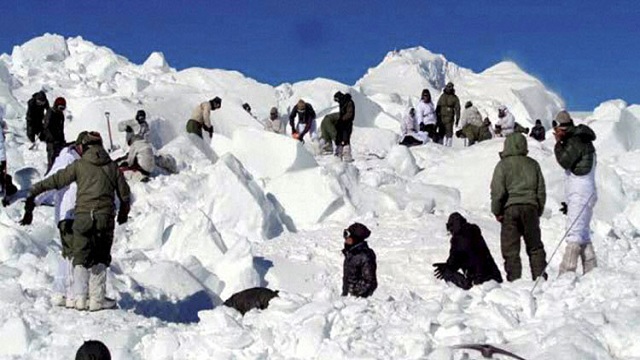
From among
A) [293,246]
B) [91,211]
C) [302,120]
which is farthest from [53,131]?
[91,211]

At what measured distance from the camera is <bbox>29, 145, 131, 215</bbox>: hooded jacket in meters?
7.63

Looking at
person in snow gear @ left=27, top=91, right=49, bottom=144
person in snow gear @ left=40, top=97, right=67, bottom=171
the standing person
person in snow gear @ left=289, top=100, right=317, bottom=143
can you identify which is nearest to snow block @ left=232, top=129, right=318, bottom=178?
the standing person

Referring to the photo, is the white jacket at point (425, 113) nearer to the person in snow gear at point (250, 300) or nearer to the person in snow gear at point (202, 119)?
the person in snow gear at point (202, 119)

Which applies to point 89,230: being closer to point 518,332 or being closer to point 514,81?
point 518,332

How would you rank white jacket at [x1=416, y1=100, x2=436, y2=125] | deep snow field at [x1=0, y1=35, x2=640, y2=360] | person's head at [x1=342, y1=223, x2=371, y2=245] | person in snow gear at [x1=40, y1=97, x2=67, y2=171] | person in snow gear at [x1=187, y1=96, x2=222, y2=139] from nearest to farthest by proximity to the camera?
deep snow field at [x1=0, y1=35, x2=640, y2=360], person's head at [x1=342, y1=223, x2=371, y2=245], person in snow gear at [x1=40, y1=97, x2=67, y2=171], person in snow gear at [x1=187, y1=96, x2=222, y2=139], white jacket at [x1=416, y1=100, x2=436, y2=125]

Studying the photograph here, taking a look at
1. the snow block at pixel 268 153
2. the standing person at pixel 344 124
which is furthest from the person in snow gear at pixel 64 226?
the standing person at pixel 344 124

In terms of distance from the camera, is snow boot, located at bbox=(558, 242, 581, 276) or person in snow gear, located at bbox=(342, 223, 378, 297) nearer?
snow boot, located at bbox=(558, 242, 581, 276)

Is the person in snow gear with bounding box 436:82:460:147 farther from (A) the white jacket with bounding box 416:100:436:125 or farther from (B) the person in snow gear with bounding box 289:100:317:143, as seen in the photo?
(B) the person in snow gear with bounding box 289:100:317:143

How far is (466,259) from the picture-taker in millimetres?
8789

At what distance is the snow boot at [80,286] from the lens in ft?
24.9

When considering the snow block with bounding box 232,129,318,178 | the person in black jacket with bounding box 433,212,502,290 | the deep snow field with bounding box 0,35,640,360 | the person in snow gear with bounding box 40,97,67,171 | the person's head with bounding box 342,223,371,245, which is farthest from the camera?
the snow block with bounding box 232,129,318,178

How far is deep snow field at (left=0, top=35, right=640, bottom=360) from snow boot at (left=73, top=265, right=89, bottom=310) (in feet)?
0.62

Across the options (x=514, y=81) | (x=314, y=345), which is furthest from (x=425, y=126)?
(x=514, y=81)

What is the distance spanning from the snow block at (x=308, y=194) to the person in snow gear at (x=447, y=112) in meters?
5.06
